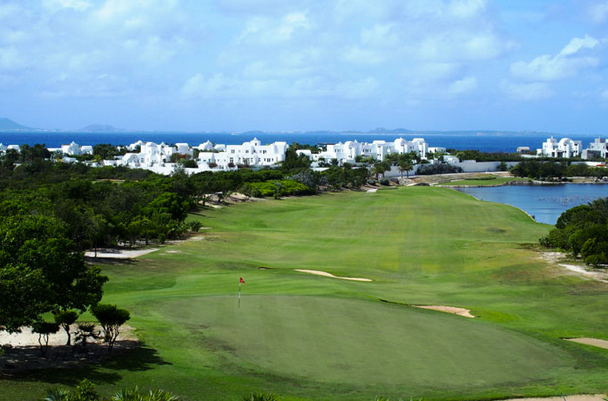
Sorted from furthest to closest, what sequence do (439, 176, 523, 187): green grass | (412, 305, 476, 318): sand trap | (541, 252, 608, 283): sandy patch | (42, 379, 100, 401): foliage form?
1. (439, 176, 523, 187): green grass
2. (541, 252, 608, 283): sandy patch
3. (412, 305, 476, 318): sand trap
4. (42, 379, 100, 401): foliage

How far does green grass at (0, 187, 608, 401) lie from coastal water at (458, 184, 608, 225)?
2004 inches

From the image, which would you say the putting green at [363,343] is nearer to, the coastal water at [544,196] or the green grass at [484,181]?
the coastal water at [544,196]

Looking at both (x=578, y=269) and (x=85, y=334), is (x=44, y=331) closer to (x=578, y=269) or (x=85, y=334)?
(x=85, y=334)

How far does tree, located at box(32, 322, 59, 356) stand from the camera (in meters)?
18.9

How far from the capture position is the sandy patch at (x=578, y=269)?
37.2 m

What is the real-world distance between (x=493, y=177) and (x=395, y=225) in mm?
106927

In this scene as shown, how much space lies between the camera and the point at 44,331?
1917 centimetres

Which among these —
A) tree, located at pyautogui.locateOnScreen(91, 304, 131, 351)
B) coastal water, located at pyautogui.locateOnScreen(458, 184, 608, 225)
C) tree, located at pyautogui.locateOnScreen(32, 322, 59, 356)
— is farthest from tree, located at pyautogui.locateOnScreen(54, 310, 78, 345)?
coastal water, located at pyautogui.locateOnScreen(458, 184, 608, 225)

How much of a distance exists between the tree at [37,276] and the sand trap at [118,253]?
20.0 m

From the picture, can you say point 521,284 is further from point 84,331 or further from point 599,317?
point 84,331

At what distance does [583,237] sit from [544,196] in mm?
85167

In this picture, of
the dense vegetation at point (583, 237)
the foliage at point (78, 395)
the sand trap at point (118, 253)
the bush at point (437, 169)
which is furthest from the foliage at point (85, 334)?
the bush at point (437, 169)

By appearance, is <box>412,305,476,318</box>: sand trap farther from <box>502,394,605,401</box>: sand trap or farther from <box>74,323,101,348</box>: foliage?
<box>74,323,101,348</box>: foliage

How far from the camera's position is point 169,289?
31938 mm
